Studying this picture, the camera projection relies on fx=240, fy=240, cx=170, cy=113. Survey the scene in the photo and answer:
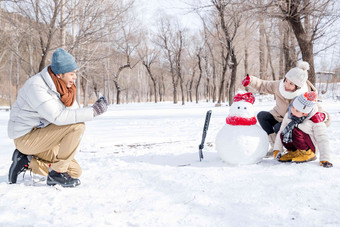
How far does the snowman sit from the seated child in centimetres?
31

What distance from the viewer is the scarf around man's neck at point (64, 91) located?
7.44 ft

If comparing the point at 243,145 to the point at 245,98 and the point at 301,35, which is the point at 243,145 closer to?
the point at 245,98

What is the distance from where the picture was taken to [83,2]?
7.05m

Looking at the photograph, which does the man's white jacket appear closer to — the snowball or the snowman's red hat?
the snowball

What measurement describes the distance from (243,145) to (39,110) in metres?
2.08

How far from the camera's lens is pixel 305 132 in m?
2.71

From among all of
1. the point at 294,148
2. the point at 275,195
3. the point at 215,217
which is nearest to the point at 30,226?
the point at 215,217

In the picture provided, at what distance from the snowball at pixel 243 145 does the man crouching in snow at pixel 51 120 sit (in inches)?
55.7

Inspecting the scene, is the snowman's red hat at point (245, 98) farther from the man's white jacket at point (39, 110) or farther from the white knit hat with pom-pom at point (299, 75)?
the man's white jacket at point (39, 110)

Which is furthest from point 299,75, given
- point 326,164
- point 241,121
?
point 326,164

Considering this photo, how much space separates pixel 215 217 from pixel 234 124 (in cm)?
137

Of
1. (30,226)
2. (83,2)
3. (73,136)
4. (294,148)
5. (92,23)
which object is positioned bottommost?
(30,226)

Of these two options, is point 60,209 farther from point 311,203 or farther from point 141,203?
point 311,203

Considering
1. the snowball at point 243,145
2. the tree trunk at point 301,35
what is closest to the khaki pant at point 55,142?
the snowball at point 243,145
